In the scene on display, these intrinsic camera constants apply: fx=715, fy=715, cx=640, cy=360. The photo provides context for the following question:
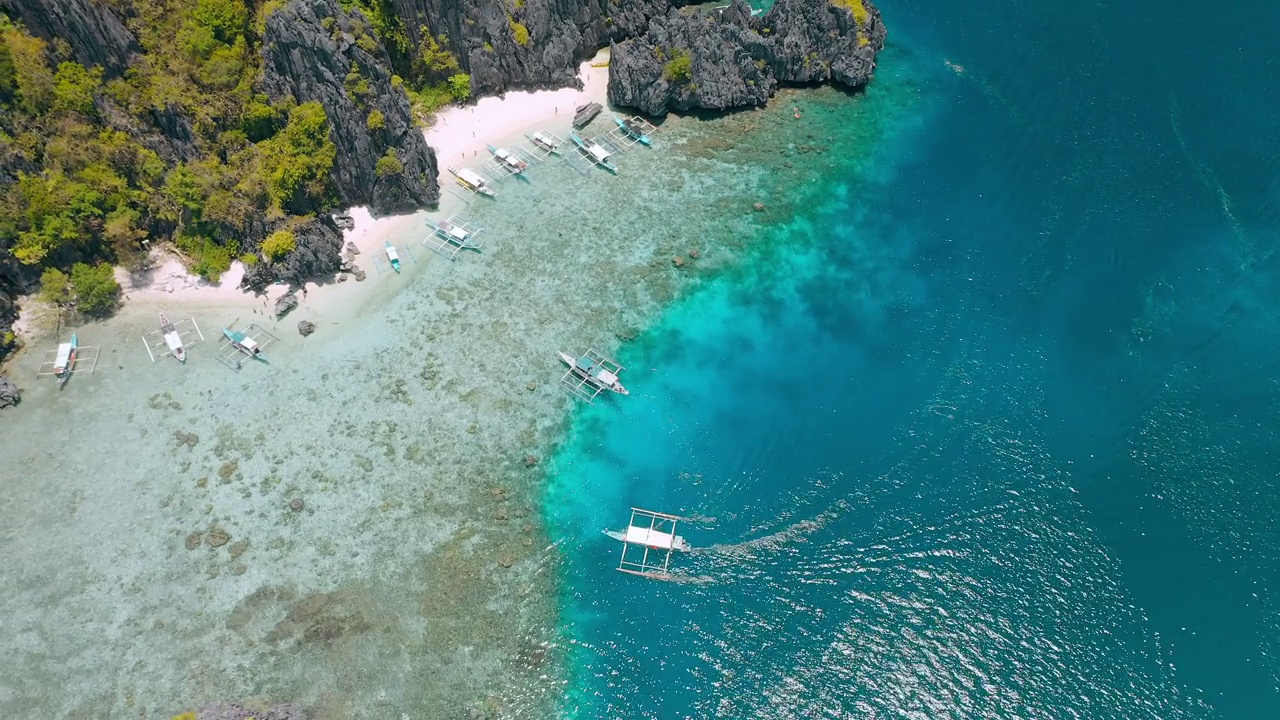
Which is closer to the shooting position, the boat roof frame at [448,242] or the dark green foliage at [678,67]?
the boat roof frame at [448,242]

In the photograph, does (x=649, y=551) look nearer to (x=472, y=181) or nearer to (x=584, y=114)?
(x=472, y=181)

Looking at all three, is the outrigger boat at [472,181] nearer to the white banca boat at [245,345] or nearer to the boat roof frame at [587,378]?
the boat roof frame at [587,378]

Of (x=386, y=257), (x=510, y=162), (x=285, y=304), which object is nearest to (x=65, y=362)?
(x=285, y=304)

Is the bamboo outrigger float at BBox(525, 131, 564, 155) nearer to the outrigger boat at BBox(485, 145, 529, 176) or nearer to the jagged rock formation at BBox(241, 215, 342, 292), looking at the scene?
the outrigger boat at BBox(485, 145, 529, 176)

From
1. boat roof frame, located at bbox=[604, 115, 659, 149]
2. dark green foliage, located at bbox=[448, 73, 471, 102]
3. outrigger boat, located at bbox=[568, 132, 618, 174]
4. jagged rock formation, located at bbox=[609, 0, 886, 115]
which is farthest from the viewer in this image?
jagged rock formation, located at bbox=[609, 0, 886, 115]

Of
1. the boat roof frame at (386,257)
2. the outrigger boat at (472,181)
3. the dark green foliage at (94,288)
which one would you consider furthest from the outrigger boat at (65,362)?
the outrigger boat at (472,181)

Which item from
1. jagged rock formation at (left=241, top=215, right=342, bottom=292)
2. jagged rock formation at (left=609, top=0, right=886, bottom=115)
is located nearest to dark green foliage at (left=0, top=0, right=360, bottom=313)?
jagged rock formation at (left=241, top=215, right=342, bottom=292)

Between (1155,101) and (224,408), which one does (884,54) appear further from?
(224,408)
